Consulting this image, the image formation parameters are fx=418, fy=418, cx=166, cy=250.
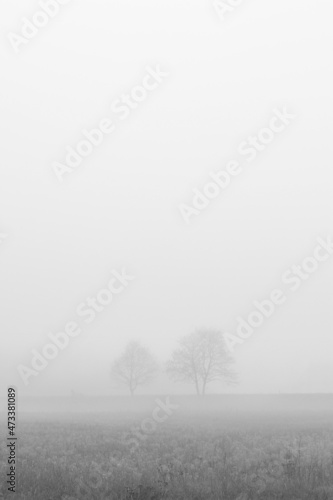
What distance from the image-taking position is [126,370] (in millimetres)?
82188

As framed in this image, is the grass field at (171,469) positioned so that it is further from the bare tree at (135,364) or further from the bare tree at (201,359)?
the bare tree at (135,364)

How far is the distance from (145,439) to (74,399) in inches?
2570

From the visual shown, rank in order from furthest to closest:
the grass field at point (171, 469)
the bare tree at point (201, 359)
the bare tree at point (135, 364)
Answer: the bare tree at point (135, 364), the bare tree at point (201, 359), the grass field at point (171, 469)

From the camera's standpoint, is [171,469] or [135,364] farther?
[135,364]

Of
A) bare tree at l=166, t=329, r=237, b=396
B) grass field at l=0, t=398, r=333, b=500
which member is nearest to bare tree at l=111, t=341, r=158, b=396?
bare tree at l=166, t=329, r=237, b=396

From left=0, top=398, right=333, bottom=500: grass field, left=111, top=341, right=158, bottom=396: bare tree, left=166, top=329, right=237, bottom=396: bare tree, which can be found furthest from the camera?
left=111, top=341, right=158, bottom=396: bare tree

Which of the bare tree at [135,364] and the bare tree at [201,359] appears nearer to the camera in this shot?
the bare tree at [201,359]

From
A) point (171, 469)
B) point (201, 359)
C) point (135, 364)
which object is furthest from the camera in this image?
point (135, 364)

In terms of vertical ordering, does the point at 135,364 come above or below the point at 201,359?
below

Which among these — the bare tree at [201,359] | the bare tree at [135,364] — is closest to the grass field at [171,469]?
the bare tree at [201,359]

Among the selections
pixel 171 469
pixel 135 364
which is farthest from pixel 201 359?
pixel 171 469

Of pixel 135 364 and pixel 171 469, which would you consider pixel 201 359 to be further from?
pixel 171 469

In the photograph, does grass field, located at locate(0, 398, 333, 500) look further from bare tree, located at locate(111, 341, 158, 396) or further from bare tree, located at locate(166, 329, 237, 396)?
bare tree, located at locate(111, 341, 158, 396)

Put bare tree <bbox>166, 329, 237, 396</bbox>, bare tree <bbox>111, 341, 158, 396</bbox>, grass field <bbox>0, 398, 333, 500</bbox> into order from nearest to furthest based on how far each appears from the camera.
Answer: grass field <bbox>0, 398, 333, 500</bbox> < bare tree <bbox>166, 329, 237, 396</bbox> < bare tree <bbox>111, 341, 158, 396</bbox>
